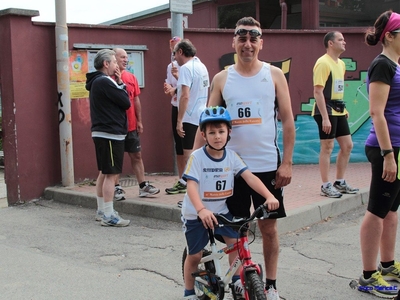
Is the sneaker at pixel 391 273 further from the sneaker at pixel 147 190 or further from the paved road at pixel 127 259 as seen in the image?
the sneaker at pixel 147 190

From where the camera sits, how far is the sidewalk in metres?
6.65

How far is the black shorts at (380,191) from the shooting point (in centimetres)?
432

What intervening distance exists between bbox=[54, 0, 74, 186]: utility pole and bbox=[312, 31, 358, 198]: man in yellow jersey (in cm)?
346

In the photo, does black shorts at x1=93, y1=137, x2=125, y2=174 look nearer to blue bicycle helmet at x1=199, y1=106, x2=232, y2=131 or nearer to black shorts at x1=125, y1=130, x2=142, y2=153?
black shorts at x1=125, y1=130, x2=142, y2=153

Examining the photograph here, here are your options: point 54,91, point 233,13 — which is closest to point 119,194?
point 54,91

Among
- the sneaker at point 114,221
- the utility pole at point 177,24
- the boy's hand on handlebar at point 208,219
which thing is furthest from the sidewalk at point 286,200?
the boy's hand on handlebar at point 208,219

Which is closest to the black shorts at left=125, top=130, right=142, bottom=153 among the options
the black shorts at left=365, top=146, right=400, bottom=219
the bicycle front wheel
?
the black shorts at left=365, top=146, right=400, bottom=219

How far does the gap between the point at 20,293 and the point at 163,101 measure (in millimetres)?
5170

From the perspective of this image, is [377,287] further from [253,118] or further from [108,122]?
[108,122]

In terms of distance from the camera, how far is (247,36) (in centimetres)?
402

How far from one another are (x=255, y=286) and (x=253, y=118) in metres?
1.17

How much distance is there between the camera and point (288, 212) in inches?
255

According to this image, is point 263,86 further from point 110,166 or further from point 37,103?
point 37,103

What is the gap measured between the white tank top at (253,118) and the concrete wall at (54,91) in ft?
15.5
